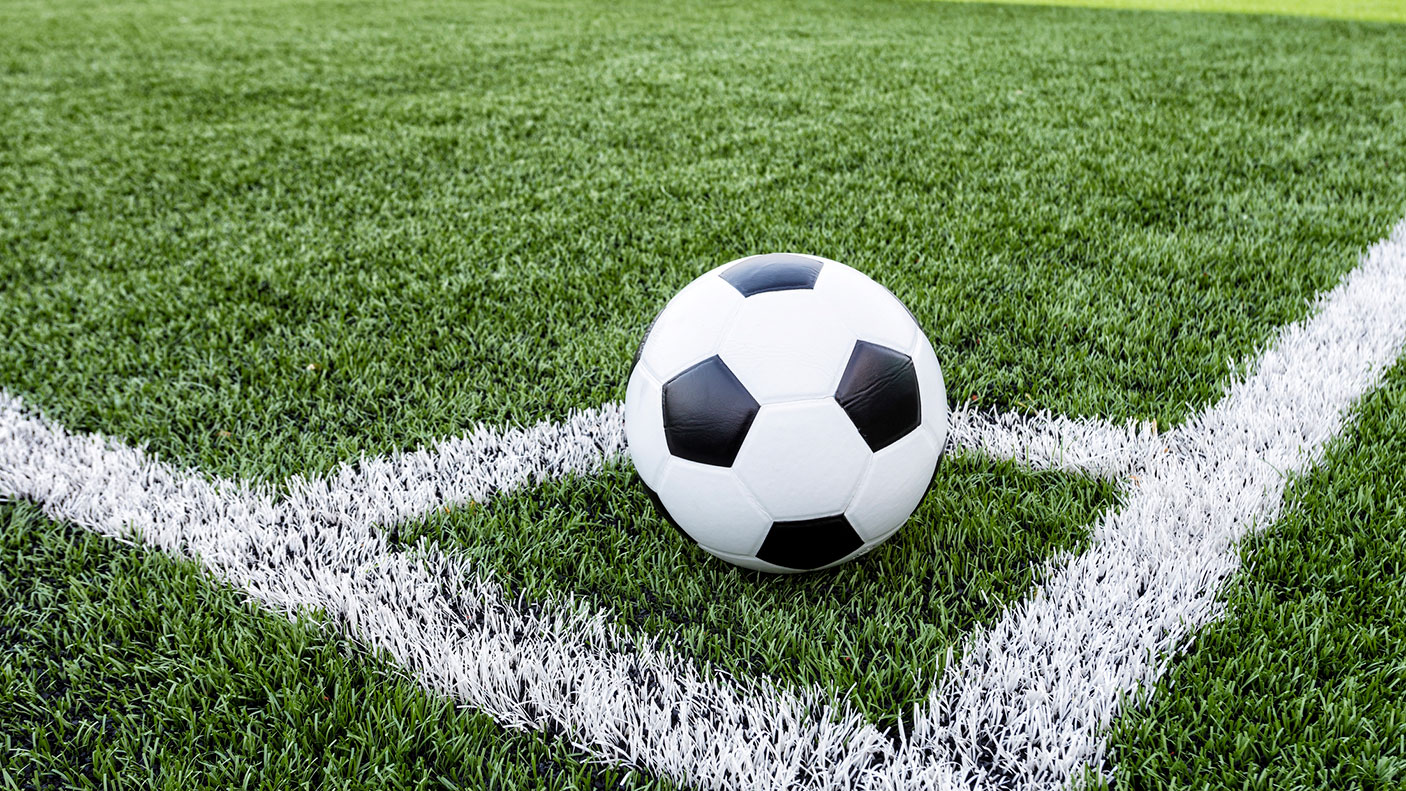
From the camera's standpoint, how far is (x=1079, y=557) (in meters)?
Answer: 1.60

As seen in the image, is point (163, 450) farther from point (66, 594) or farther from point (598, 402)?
point (598, 402)

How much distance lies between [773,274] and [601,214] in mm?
1993

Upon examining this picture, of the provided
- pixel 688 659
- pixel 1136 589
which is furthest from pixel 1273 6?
→ pixel 688 659

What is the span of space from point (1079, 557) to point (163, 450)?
2041 mm

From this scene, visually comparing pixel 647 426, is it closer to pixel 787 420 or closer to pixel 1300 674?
pixel 787 420

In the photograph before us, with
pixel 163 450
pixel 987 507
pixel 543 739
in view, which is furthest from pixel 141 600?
pixel 987 507

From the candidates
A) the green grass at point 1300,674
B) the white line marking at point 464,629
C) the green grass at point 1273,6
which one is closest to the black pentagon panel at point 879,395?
the white line marking at point 464,629

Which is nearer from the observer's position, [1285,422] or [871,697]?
[871,697]

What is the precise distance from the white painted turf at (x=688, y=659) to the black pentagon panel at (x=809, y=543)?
0.73 ft

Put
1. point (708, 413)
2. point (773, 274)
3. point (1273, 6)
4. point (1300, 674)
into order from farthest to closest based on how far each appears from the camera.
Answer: point (1273, 6)
point (773, 274)
point (708, 413)
point (1300, 674)

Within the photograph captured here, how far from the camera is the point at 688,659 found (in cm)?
144

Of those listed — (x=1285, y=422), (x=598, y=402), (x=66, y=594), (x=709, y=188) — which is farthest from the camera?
(x=709, y=188)

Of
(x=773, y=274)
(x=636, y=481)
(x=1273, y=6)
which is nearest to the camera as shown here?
(x=773, y=274)

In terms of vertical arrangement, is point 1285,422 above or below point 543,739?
above
